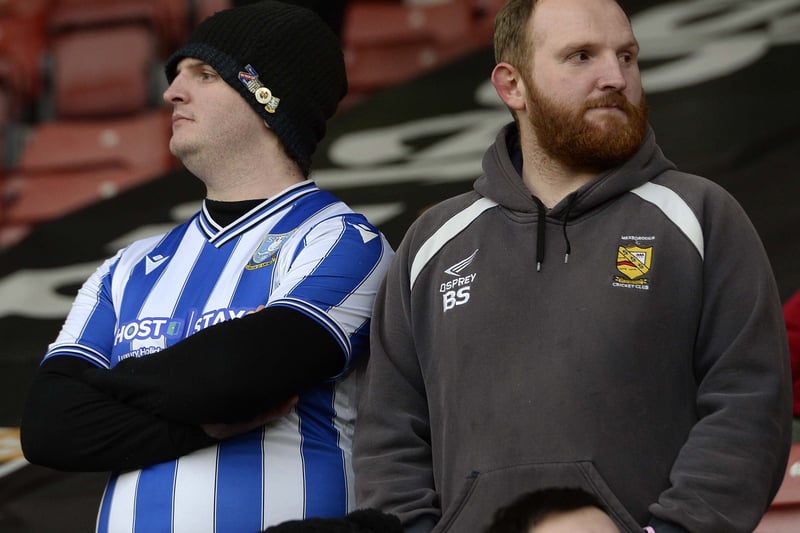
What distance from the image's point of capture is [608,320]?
5.87ft

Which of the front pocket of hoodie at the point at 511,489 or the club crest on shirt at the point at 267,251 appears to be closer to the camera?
the front pocket of hoodie at the point at 511,489

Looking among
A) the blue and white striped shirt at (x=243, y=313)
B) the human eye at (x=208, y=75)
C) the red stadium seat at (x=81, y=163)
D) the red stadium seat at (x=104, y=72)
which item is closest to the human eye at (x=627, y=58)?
the blue and white striped shirt at (x=243, y=313)

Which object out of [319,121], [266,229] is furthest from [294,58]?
[266,229]

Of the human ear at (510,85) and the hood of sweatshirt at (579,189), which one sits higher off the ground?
the human ear at (510,85)

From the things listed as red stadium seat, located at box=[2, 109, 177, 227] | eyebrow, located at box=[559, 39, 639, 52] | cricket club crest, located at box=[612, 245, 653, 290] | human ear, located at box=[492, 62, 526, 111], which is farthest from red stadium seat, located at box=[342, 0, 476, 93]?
cricket club crest, located at box=[612, 245, 653, 290]

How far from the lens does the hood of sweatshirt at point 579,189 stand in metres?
1.89

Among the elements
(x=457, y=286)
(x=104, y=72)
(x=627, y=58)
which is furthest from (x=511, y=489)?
(x=104, y=72)

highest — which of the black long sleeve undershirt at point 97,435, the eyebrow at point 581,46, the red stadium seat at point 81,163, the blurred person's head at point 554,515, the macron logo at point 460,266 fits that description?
the eyebrow at point 581,46

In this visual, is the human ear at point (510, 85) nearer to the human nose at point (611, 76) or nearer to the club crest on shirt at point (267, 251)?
the human nose at point (611, 76)

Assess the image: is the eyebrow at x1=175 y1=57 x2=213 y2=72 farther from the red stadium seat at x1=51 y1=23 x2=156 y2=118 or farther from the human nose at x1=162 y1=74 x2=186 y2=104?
the red stadium seat at x1=51 y1=23 x2=156 y2=118

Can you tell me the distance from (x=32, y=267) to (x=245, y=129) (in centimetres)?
253

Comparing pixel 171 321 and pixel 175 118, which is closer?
pixel 171 321

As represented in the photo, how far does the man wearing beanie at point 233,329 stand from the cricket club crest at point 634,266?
0.49 m

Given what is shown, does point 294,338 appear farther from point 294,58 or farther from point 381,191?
point 381,191
